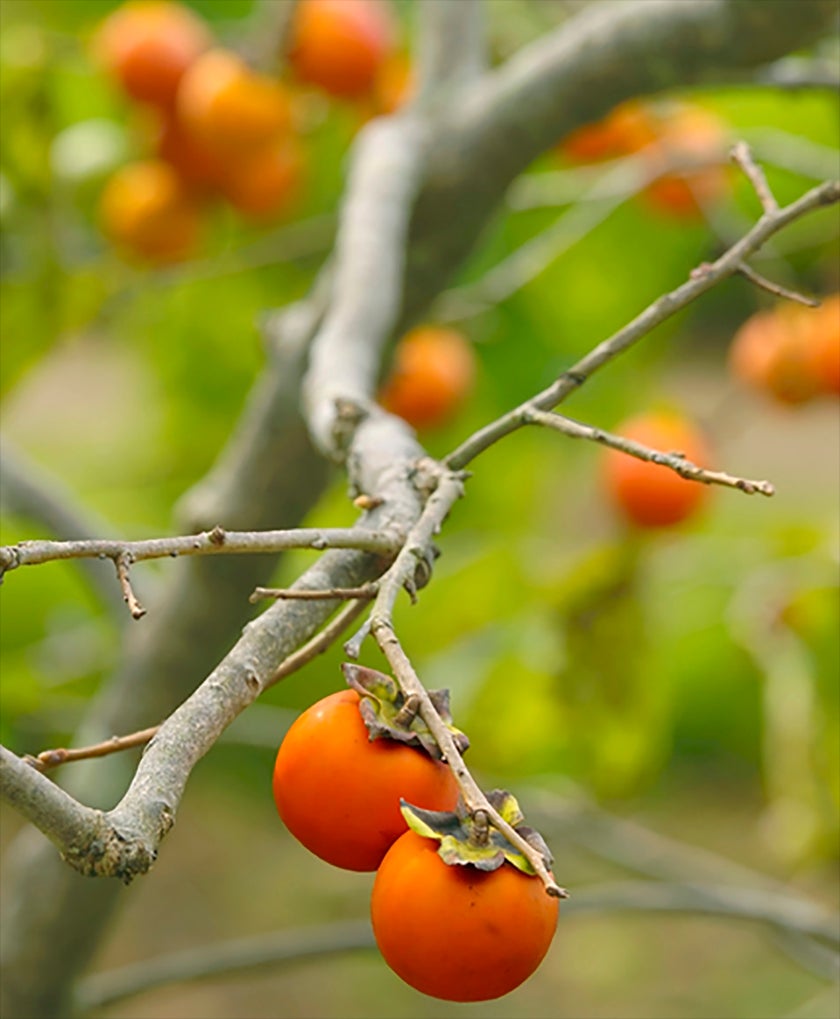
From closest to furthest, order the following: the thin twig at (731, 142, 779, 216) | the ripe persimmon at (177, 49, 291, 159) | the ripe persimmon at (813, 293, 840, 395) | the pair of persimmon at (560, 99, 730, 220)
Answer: the thin twig at (731, 142, 779, 216) → the ripe persimmon at (813, 293, 840, 395) → the ripe persimmon at (177, 49, 291, 159) → the pair of persimmon at (560, 99, 730, 220)

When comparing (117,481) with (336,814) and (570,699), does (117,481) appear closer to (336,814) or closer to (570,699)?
(570,699)

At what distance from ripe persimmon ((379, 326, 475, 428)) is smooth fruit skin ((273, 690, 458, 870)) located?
2.18 feet

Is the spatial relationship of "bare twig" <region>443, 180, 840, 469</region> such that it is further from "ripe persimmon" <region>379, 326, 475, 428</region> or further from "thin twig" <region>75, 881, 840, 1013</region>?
"ripe persimmon" <region>379, 326, 475, 428</region>

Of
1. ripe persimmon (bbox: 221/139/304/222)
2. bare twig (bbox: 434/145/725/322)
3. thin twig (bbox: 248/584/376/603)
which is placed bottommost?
bare twig (bbox: 434/145/725/322)

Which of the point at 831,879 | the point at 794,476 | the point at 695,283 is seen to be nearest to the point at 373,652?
the point at 831,879

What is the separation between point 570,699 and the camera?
92 centimetres

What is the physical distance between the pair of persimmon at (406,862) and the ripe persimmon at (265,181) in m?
0.68

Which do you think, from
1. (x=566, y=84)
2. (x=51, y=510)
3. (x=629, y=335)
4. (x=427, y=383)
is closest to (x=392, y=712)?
(x=629, y=335)

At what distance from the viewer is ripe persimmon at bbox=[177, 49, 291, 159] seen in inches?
34.8

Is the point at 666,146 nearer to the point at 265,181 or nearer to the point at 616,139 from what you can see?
the point at 616,139

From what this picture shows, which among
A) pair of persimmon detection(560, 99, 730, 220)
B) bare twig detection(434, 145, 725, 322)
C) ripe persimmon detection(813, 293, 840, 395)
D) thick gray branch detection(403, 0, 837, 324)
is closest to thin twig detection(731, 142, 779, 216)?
thick gray branch detection(403, 0, 837, 324)

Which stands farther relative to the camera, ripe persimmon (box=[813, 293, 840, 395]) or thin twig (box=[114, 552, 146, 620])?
ripe persimmon (box=[813, 293, 840, 395])

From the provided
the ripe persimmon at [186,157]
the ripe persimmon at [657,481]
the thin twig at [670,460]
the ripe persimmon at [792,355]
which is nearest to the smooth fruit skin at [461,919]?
the thin twig at [670,460]

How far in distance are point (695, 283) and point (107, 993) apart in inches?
22.5
